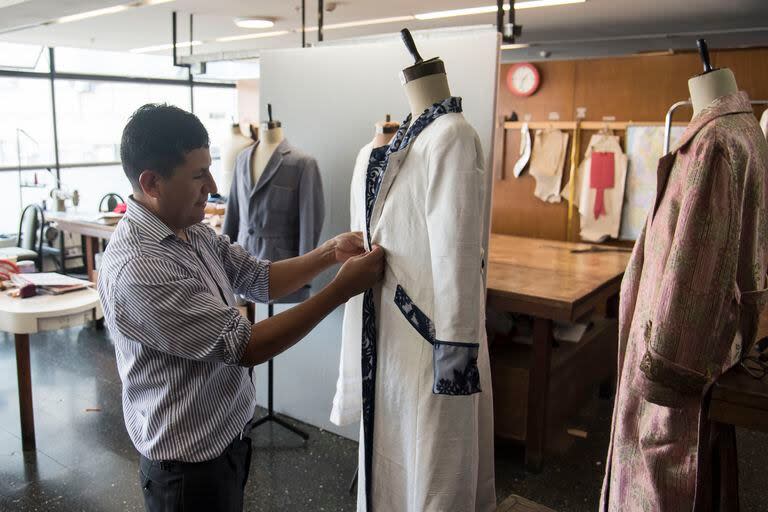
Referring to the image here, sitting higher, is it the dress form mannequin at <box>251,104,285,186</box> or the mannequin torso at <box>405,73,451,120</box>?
the mannequin torso at <box>405,73,451,120</box>

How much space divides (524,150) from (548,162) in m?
0.24

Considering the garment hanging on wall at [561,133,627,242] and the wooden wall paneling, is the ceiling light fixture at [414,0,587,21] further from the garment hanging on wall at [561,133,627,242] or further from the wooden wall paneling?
the garment hanging on wall at [561,133,627,242]

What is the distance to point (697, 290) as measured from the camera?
1422 millimetres

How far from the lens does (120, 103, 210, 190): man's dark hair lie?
1386 mm

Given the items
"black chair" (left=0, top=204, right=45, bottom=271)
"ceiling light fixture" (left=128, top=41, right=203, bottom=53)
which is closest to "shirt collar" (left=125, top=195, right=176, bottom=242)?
"black chair" (left=0, top=204, right=45, bottom=271)

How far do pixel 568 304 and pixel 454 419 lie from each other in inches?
50.2

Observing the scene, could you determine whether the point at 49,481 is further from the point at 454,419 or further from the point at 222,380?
the point at 454,419

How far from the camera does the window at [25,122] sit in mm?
7219

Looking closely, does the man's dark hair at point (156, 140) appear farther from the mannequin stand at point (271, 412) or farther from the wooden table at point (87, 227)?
the wooden table at point (87, 227)

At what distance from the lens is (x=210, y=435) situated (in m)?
1.48

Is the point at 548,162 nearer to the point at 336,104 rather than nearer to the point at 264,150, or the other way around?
the point at 336,104

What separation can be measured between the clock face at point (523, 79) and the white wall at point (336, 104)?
2.79 meters

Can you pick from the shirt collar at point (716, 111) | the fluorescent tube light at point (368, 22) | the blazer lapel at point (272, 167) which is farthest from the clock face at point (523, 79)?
the shirt collar at point (716, 111)

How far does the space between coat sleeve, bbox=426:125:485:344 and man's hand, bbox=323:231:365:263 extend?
0.35 m
